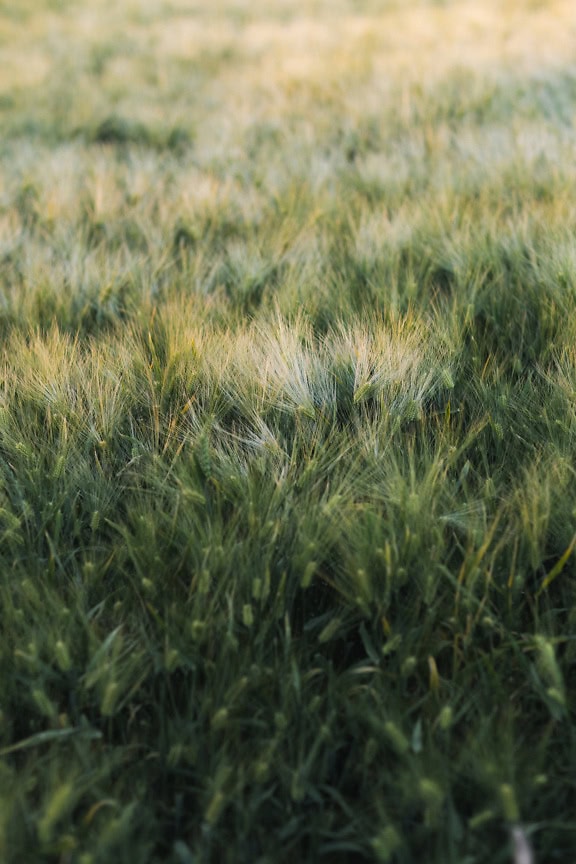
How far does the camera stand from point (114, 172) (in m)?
2.40

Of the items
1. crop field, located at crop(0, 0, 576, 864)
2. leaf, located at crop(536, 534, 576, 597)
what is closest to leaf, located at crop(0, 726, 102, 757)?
crop field, located at crop(0, 0, 576, 864)

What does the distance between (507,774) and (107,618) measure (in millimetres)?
497

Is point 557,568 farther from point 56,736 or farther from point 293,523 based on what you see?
point 56,736

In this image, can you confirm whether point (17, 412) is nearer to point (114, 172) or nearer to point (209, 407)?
point (209, 407)

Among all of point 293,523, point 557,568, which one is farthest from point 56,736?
point 557,568

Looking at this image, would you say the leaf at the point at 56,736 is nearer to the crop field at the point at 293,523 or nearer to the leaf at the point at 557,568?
the crop field at the point at 293,523

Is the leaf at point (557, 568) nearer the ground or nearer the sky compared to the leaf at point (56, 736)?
nearer the sky

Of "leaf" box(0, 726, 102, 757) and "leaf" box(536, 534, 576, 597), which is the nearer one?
"leaf" box(0, 726, 102, 757)

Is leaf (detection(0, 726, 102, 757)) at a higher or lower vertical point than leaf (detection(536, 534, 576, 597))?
lower

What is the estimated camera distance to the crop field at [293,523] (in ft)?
2.46

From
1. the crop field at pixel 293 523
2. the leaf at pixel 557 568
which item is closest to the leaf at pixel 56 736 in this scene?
the crop field at pixel 293 523

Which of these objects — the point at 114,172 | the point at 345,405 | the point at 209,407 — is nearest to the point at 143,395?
the point at 209,407

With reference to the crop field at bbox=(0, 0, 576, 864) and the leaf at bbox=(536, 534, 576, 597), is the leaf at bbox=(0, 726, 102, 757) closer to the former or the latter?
the crop field at bbox=(0, 0, 576, 864)

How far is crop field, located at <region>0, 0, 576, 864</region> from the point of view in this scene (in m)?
0.75
